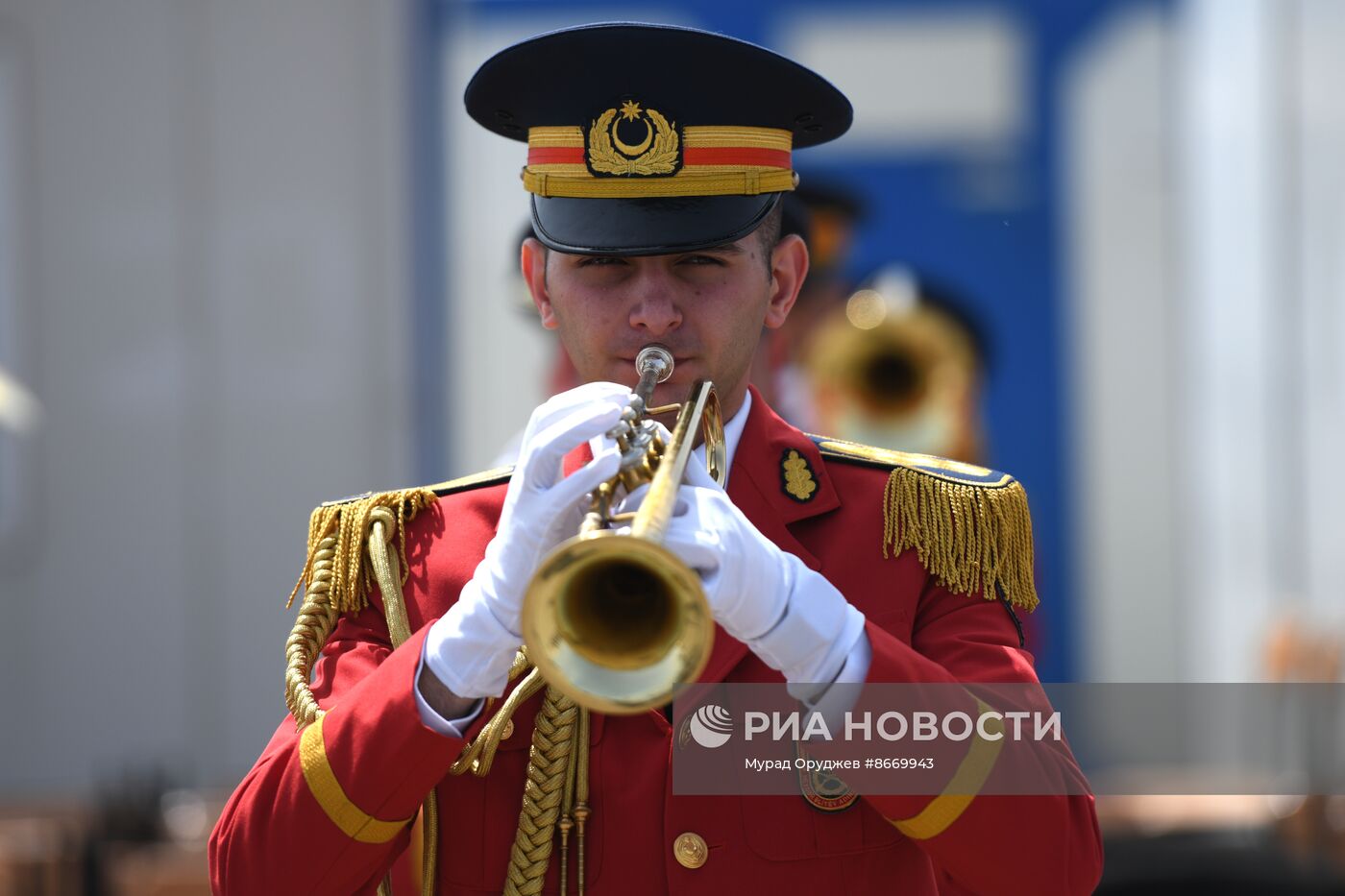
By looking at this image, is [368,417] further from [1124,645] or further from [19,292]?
[1124,645]

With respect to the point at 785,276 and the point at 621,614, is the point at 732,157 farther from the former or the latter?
the point at 621,614

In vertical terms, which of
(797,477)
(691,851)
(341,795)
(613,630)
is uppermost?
(797,477)

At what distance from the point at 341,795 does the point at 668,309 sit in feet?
2.32

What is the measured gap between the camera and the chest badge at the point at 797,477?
2654mm

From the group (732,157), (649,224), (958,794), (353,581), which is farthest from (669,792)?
(732,157)

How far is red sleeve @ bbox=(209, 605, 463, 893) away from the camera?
2.29 m

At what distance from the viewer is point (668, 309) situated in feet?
8.07

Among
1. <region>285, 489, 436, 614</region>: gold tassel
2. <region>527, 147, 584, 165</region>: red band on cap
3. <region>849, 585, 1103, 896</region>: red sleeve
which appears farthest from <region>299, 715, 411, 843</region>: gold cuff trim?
<region>527, 147, 584, 165</region>: red band on cap

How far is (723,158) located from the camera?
2.55m

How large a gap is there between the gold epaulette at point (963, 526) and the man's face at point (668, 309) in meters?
0.28

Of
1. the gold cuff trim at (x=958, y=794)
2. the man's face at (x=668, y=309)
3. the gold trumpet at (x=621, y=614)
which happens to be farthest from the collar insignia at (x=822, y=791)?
the man's face at (x=668, y=309)

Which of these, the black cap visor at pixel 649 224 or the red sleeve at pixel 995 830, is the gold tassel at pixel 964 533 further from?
the black cap visor at pixel 649 224

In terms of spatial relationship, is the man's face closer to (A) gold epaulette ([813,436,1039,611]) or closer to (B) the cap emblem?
(B) the cap emblem

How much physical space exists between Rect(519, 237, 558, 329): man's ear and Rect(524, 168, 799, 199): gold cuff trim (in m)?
0.11
